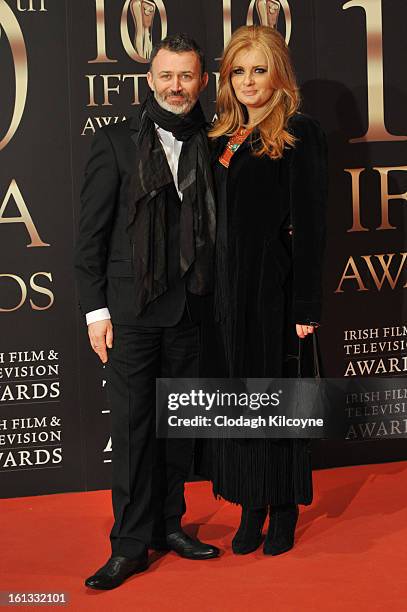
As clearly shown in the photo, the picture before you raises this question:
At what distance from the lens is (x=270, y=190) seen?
3246 millimetres

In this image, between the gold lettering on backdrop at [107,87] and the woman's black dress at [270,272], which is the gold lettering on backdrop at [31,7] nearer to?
the gold lettering on backdrop at [107,87]

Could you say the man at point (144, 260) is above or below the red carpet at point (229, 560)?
above

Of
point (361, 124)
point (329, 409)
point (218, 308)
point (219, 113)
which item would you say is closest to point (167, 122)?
point (219, 113)

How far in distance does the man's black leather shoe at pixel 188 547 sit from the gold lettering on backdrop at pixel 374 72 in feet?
5.91

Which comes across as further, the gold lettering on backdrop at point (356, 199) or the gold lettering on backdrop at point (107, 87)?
the gold lettering on backdrop at point (356, 199)

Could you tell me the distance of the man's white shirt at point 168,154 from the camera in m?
3.24

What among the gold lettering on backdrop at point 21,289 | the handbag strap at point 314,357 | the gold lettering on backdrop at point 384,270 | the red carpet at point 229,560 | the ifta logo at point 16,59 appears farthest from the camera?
the gold lettering on backdrop at point 384,270

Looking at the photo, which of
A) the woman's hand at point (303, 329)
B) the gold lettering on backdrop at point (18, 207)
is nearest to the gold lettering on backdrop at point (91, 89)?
the gold lettering on backdrop at point (18, 207)

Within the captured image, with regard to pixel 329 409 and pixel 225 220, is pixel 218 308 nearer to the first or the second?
pixel 225 220

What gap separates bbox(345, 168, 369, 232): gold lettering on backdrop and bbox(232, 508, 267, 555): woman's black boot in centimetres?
136

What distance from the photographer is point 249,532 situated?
11.5 ft

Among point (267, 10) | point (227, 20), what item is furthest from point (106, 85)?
point (267, 10)

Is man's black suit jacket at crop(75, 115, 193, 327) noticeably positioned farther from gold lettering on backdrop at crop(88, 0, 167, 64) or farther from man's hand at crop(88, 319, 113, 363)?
gold lettering on backdrop at crop(88, 0, 167, 64)

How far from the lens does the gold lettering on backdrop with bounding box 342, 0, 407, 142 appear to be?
14.0 feet
